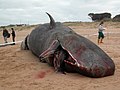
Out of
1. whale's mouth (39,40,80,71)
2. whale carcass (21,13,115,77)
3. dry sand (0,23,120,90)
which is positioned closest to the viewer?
dry sand (0,23,120,90)

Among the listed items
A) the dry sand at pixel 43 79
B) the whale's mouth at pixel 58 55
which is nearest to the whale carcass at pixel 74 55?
the whale's mouth at pixel 58 55

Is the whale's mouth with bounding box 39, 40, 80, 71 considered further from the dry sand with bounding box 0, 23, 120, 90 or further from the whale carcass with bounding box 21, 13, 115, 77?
the dry sand with bounding box 0, 23, 120, 90

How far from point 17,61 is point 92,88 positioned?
432 centimetres

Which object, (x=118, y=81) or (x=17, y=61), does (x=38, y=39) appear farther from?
(x=118, y=81)

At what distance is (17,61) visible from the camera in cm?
1131

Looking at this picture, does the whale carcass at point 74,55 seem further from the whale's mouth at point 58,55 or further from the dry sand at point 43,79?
the dry sand at point 43,79

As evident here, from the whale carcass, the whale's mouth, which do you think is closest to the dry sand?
the whale carcass

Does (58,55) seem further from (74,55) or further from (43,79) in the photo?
(43,79)

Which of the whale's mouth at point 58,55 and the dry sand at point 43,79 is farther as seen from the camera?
the whale's mouth at point 58,55

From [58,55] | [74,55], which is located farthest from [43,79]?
[74,55]

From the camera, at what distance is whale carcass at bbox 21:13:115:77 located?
8.55 metres

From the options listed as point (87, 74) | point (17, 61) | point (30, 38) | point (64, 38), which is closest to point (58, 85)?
point (87, 74)

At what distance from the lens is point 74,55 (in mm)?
8844

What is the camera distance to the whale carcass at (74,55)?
28.1ft
